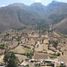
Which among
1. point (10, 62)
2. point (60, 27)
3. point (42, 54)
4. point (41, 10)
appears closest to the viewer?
point (10, 62)

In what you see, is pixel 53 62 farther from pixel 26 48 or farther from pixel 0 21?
pixel 0 21

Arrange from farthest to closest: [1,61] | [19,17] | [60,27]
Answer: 1. [19,17]
2. [60,27]
3. [1,61]

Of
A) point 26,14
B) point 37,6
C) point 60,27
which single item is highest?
point 37,6

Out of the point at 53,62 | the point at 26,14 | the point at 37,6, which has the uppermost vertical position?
the point at 37,6

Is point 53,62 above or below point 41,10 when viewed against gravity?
below

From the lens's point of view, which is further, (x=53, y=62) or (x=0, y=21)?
(x=0, y=21)

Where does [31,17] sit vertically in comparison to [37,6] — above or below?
below

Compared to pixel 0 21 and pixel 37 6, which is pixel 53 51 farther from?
pixel 37 6

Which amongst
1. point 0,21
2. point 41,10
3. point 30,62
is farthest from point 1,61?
point 41,10

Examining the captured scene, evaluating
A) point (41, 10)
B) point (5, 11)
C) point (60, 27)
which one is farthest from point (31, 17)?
point (41, 10)
